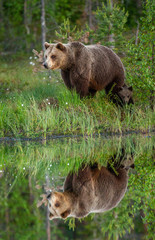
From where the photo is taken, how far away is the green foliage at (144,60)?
10188 mm

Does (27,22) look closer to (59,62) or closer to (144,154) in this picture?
(59,62)

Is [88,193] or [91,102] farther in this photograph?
[91,102]

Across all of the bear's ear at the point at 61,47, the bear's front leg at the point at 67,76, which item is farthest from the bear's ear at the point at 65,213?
the bear's front leg at the point at 67,76

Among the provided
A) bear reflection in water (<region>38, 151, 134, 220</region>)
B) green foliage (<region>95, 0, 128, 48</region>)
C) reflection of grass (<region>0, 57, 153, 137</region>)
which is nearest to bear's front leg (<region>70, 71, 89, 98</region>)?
reflection of grass (<region>0, 57, 153, 137</region>)

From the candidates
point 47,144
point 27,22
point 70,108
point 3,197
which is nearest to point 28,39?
point 27,22

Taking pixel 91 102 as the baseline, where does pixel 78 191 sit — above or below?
above

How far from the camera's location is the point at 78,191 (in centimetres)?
464

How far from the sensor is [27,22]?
81.2 ft

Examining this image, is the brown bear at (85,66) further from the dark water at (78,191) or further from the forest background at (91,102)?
the dark water at (78,191)

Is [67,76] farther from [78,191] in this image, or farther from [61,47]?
[78,191]

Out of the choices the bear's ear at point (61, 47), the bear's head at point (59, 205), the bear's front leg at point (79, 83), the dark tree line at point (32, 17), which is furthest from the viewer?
the dark tree line at point (32, 17)

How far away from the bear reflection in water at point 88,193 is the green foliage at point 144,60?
5.24 metres

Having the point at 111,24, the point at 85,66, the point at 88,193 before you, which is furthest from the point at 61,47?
the point at 111,24

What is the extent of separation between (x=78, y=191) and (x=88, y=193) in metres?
0.18
